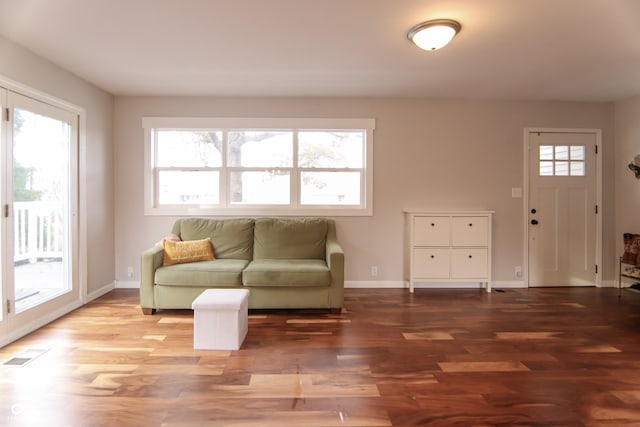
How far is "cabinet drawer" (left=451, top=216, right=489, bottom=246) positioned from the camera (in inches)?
169

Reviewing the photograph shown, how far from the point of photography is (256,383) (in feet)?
7.17

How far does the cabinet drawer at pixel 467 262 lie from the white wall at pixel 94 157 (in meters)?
4.14

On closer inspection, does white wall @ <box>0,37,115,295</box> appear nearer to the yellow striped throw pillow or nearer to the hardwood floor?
the hardwood floor

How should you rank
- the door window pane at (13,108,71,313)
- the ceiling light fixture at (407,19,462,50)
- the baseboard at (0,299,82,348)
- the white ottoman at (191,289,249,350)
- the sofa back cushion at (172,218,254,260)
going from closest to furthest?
the ceiling light fixture at (407,19,462,50)
the white ottoman at (191,289,249,350)
the baseboard at (0,299,82,348)
the door window pane at (13,108,71,313)
the sofa back cushion at (172,218,254,260)

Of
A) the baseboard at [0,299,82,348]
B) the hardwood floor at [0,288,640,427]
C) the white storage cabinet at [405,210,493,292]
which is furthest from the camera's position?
the white storage cabinet at [405,210,493,292]

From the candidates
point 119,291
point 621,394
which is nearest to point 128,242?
point 119,291

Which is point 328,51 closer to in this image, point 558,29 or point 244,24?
point 244,24

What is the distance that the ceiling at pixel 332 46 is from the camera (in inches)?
94.3

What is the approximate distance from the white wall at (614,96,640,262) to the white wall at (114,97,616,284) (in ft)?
0.31

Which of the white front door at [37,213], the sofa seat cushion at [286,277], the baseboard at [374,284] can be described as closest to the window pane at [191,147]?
the white front door at [37,213]

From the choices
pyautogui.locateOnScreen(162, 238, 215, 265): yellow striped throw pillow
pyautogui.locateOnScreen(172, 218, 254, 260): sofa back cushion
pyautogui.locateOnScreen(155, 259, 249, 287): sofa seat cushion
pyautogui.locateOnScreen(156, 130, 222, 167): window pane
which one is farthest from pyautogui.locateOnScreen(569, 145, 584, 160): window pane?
pyautogui.locateOnScreen(162, 238, 215, 265): yellow striped throw pillow

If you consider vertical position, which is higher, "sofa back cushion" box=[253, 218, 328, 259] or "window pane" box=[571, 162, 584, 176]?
"window pane" box=[571, 162, 584, 176]

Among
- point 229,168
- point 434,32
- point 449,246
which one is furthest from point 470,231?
point 229,168

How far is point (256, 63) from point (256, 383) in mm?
2709
